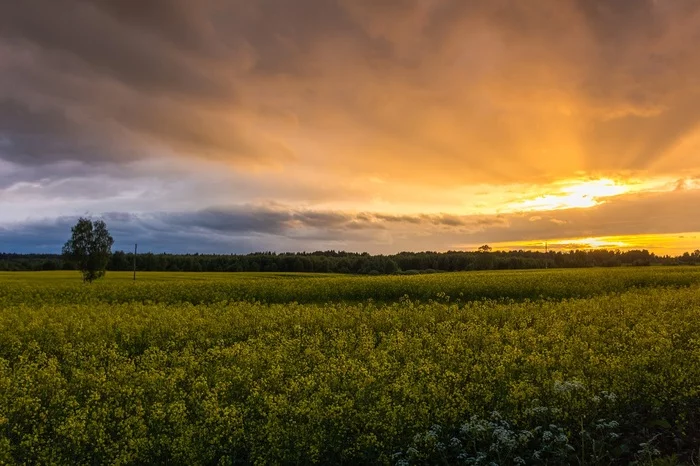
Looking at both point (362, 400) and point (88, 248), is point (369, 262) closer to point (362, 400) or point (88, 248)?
point (88, 248)

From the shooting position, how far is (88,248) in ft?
157

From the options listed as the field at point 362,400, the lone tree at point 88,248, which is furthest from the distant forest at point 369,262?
the field at point 362,400

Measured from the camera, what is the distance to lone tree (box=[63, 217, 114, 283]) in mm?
47375

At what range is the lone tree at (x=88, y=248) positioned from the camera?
47375 mm

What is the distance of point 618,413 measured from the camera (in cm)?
1005

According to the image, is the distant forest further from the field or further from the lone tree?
the field

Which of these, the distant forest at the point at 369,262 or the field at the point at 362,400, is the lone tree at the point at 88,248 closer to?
the field at the point at 362,400

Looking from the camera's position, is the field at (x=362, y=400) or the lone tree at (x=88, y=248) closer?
the field at (x=362, y=400)

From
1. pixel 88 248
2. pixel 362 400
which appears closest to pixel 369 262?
pixel 88 248

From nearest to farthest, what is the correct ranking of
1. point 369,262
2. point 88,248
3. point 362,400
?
point 362,400, point 88,248, point 369,262

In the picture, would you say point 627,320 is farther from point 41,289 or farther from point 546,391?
point 41,289

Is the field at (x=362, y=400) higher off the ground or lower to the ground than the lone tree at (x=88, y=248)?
Answer: lower

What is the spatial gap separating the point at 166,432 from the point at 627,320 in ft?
61.4

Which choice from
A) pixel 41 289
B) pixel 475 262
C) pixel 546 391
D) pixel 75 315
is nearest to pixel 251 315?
pixel 75 315
